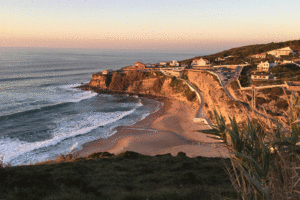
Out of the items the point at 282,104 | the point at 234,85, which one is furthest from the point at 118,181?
the point at 234,85

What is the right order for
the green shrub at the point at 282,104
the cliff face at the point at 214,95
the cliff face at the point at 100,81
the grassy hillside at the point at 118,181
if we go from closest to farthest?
the grassy hillside at the point at 118,181 < the green shrub at the point at 282,104 < the cliff face at the point at 214,95 < the cliff face at the point at 100,81

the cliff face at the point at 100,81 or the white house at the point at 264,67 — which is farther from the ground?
the white house at the point at 264,67

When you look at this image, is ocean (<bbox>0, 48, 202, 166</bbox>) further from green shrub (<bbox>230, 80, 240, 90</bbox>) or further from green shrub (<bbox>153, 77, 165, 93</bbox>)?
green shrub (<bbox>230, 80, 240, 90</bbox>)

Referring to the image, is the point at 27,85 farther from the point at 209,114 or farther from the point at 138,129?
the point at 209,114

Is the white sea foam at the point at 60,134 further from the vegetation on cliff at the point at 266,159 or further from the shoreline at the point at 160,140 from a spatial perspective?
the vegetation on cliff at the point at 266,159

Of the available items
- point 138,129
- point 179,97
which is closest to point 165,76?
point 179,97

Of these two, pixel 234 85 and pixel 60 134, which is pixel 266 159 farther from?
pixel 234 85

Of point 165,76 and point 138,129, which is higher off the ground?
point 165,76

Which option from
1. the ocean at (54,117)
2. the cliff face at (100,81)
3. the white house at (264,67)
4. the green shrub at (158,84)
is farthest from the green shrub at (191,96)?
the cliff face at (100,81)
